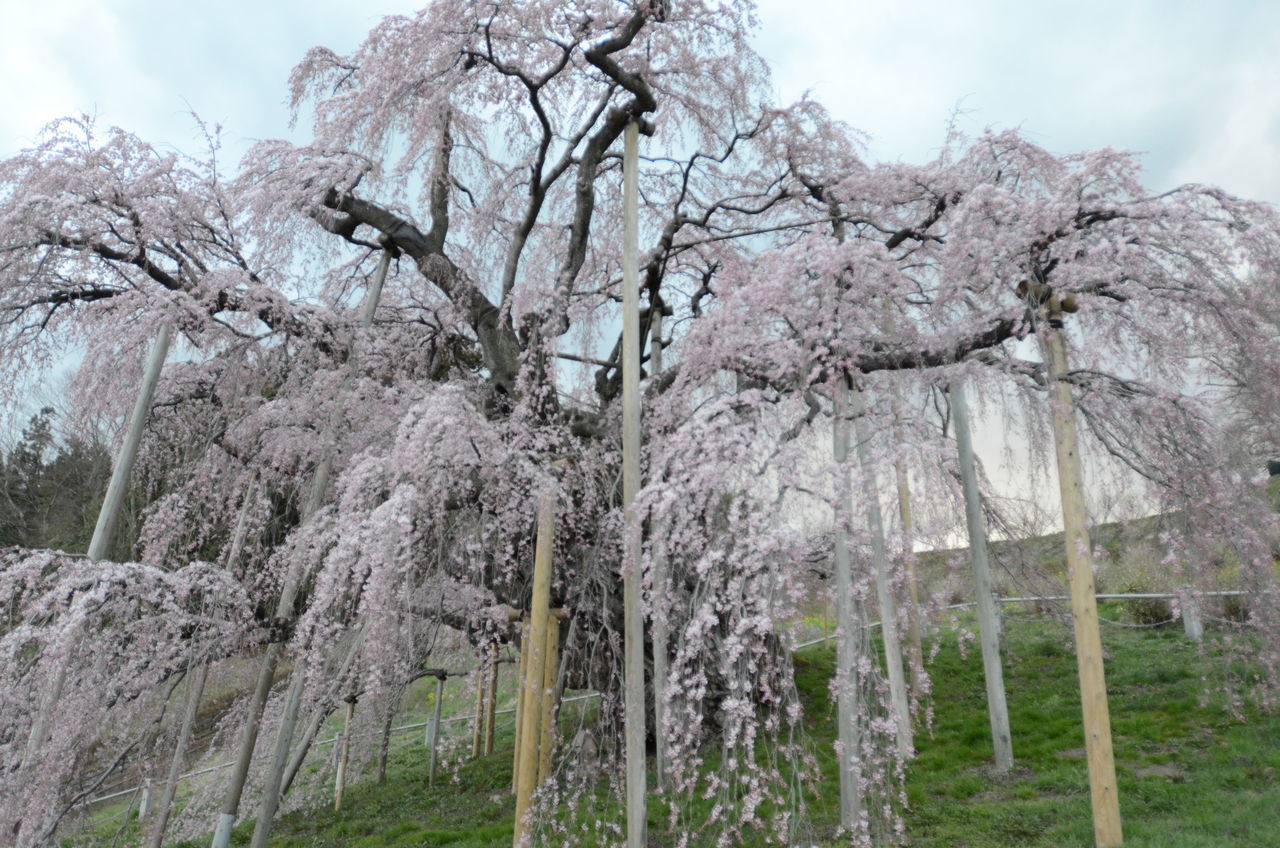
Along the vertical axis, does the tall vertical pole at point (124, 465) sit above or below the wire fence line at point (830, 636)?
above

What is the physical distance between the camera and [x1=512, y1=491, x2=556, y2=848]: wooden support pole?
5.00 metres

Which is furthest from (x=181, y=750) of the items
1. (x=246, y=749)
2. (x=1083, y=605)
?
(x=1083, y=605)

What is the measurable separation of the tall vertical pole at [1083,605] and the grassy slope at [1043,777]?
17.4 inches

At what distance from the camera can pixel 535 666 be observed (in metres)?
5.47

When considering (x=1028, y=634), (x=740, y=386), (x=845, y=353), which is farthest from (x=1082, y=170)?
(x=1028, y=634)

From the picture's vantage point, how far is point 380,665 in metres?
5.13

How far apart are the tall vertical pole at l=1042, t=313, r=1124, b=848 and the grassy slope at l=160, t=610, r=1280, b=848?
442 millimetres

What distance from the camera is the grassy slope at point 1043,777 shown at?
523cm

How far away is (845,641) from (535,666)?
2361 millimetres

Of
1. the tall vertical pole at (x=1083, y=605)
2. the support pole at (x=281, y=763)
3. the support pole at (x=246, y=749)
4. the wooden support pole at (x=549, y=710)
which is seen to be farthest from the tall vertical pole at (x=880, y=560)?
the support pole at (x=246, y=749)

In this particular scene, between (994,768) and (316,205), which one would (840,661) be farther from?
(316,205)

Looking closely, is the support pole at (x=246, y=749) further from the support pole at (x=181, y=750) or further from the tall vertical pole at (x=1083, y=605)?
the tall vertical pole at (x=1083, y=605)

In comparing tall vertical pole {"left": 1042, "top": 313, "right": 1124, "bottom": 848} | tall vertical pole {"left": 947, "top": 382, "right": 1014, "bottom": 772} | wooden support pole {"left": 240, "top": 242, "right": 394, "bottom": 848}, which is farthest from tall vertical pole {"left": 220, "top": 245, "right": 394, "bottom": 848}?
tall vertical pole {"left": 947, "top": 382, "right": 1014, "bottom": 772}

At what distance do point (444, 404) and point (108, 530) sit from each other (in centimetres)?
271
